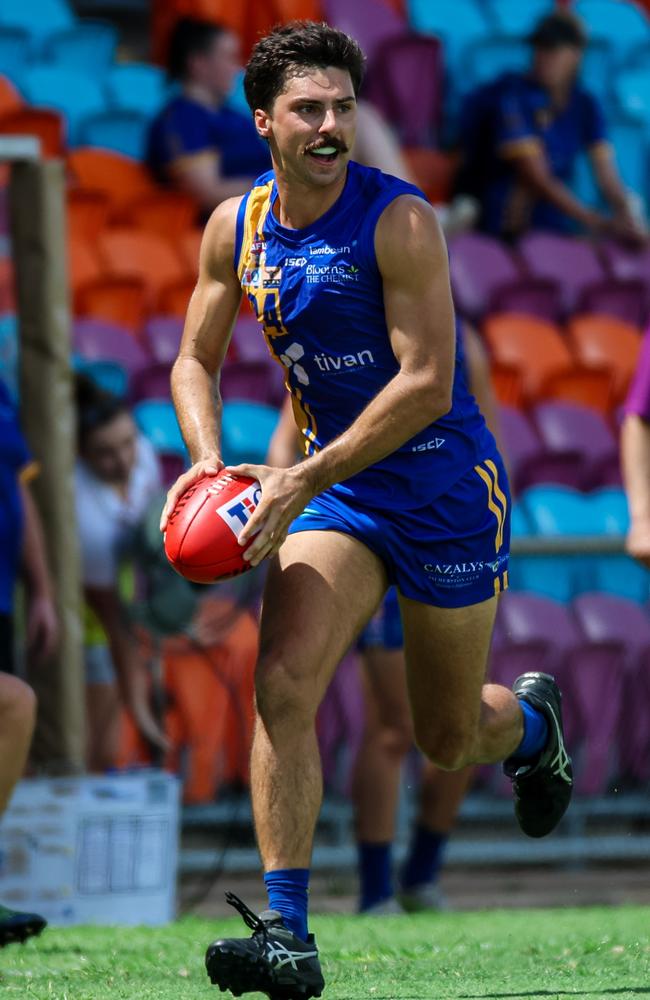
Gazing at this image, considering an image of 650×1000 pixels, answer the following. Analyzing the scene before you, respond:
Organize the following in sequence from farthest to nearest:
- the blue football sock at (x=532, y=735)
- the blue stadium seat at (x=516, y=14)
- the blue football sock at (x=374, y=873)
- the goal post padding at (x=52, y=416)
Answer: the blue stadium seat at (x=516, y=14)
the goal post padding at (x=52, y=416)
the blue football sock at (x=374, y=873)
the blue football sock at (x=532, y=735)

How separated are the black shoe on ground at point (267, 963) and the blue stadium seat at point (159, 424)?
17.0 feet

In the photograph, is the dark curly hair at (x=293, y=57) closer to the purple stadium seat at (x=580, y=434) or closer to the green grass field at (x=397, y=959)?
the green grass field at (x=397, y=959)

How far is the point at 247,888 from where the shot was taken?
847cm

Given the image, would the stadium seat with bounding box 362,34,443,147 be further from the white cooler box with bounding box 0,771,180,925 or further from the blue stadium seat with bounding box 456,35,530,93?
the white cooler box with bounding box 0,771,180,925

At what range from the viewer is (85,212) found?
10984 millimetres

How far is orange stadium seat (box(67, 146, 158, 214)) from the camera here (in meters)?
11.5

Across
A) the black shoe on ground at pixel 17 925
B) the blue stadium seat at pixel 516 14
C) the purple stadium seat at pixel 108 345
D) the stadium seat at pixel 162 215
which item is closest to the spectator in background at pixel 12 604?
the black shoe on ground at pixel 17 925

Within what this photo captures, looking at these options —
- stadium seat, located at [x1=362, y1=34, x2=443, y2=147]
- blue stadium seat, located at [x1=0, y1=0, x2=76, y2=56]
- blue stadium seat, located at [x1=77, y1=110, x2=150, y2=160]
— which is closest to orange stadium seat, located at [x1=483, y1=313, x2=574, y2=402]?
stadium seat, located at [x1=362, y1=34, x2=443, y2=147]

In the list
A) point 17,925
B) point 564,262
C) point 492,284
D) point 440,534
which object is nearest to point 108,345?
point 492,284

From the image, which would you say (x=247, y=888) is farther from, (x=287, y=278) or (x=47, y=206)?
(x=287, y=278)

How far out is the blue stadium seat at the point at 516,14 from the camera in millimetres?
13680

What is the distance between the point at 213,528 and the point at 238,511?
7cm

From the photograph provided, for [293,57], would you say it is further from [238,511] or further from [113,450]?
[113,450]

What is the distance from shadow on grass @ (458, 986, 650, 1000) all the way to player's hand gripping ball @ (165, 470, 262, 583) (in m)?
1.21
